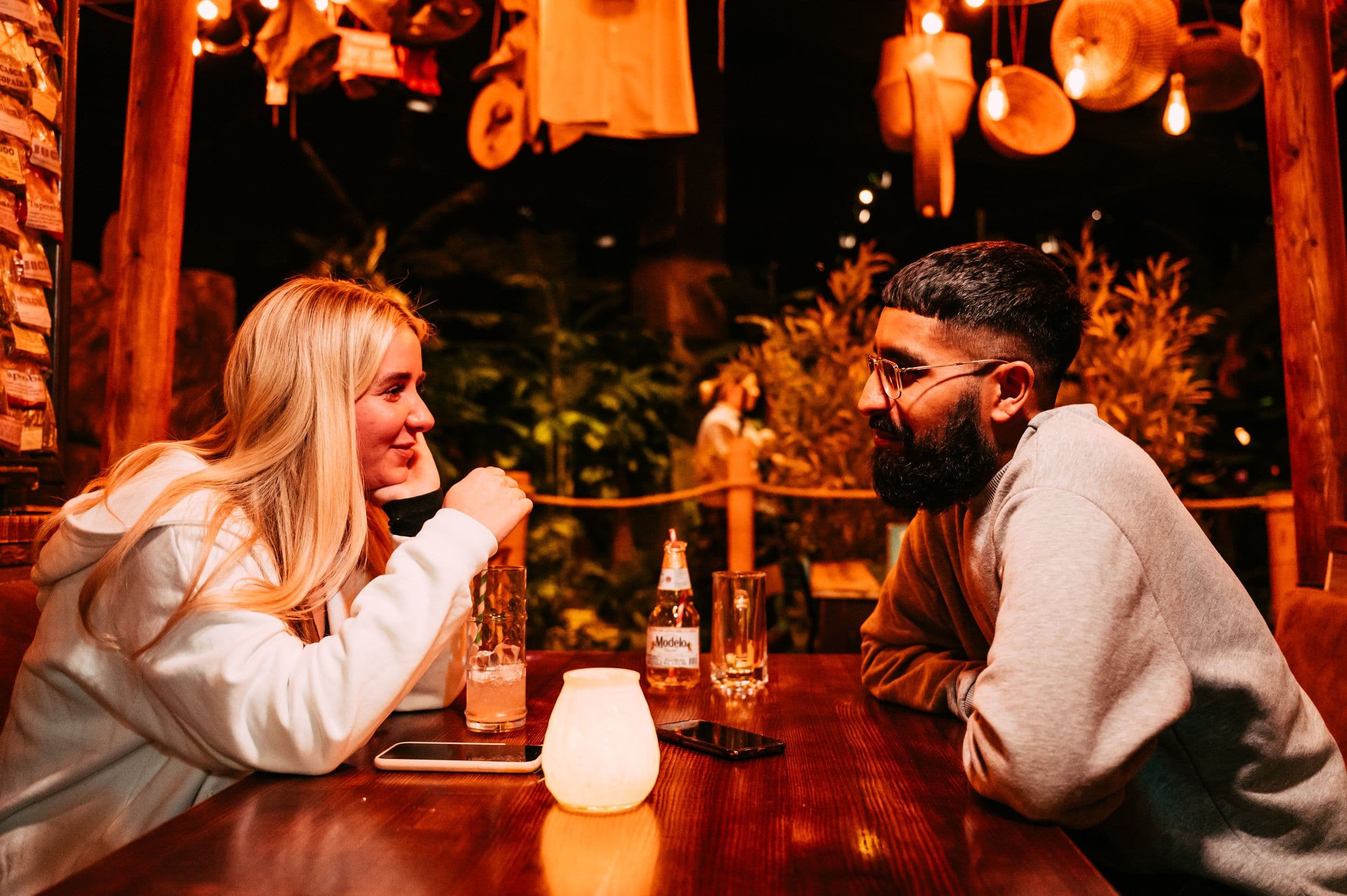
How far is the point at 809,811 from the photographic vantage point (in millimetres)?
1067

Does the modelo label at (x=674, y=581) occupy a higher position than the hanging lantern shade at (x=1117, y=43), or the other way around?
the hanging lantern shade at (x=1117, y=43)

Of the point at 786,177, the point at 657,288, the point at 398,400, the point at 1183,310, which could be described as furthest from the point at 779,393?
the point at 398,400

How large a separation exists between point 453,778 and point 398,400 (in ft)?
2.24

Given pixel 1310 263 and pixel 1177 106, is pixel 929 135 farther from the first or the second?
pixel 1310 263

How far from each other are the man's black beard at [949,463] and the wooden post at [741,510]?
2913mm

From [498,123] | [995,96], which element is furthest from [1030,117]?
[498,123]

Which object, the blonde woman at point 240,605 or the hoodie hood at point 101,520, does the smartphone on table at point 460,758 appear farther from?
the hoodie hood at point 101,520

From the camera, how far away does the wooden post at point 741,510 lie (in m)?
4.42

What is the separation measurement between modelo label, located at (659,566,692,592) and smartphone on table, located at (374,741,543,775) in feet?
1.63

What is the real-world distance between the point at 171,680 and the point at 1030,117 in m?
3.53

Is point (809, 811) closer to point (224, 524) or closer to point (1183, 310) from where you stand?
point (224, 524)

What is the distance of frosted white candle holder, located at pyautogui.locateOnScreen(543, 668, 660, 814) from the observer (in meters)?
1.05

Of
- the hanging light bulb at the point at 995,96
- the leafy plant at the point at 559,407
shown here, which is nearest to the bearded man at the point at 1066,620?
the hanging light bulb at the point at 995,96

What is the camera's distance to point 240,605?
1233mm
